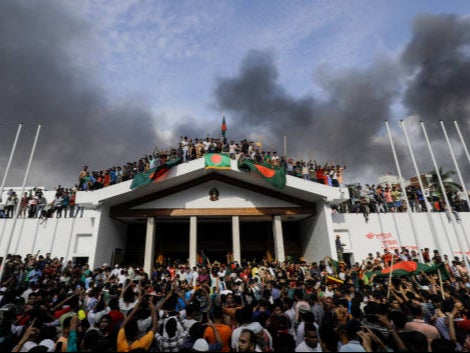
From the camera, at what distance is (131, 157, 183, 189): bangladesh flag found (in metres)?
14.8

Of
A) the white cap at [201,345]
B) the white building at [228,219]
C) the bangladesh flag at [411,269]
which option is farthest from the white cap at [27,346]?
the white building at [228,219]

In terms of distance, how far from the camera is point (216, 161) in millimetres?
15570

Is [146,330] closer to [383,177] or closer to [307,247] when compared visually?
[307,247]

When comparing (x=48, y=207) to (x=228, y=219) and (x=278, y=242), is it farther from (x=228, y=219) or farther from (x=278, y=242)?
(x=278, y=242)

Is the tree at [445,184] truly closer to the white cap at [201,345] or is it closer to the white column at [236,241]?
the white column at [236,241]

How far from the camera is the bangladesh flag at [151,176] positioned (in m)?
14.8

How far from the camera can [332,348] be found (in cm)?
358

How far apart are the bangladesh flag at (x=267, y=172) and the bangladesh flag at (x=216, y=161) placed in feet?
2.48

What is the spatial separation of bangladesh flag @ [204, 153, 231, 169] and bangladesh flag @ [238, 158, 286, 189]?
0.76m

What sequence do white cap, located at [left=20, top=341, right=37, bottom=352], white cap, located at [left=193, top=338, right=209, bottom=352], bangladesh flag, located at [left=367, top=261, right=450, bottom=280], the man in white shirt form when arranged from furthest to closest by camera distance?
bangladesh flag, located at [left=367, top=261, right=450, bottom=280]
white cap, located at [left=20, top=341, right=37, bottom=352]
white cap, located at [left=193, top=338, right=209, bottom=352]
the man in white shirt

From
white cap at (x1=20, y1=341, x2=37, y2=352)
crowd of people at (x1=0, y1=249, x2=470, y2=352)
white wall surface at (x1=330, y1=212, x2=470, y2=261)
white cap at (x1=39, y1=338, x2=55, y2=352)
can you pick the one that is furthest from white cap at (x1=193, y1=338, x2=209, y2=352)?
white wall surface at (x1=330, y1=212, x2=470, y2=261)

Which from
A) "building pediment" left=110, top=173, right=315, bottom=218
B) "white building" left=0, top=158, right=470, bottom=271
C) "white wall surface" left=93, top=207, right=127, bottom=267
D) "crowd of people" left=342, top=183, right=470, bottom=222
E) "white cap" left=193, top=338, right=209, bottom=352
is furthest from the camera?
"crowd of people" left=342, top=183, right=470, bottom=222

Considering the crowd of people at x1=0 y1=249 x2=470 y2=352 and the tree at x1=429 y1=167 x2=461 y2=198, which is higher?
the tree at x1=429 y1=167 x2=461 y2=198

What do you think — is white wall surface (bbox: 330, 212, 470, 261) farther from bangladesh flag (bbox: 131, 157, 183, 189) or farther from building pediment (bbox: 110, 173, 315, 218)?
bangladesh flag (bbox: 131, 157, 183, 189)
